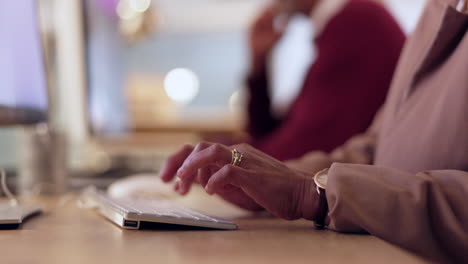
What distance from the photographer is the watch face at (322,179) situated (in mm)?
613

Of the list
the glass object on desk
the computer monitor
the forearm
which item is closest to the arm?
the computer monitor

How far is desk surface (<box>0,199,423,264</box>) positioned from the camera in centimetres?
44

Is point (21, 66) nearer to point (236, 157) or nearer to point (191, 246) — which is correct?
point (236, 157)

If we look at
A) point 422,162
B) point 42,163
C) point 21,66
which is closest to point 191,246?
point 422,162

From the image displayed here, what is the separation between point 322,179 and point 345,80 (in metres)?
1.13

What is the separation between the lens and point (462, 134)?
0.66 m

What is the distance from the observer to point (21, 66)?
3.58 ft

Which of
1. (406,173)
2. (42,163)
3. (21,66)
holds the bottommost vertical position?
(42,163)

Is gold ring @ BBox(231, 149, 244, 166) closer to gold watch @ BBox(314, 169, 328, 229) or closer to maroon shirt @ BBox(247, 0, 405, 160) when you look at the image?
gold watch @ BBox(314, 169, 328, 229)

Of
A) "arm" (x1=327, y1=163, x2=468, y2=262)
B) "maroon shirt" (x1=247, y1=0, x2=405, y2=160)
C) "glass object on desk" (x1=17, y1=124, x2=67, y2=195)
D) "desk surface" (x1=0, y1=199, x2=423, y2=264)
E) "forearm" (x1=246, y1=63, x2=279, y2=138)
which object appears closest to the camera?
"desk surface" (x1=0, y1=199, x2=423, y2=264)

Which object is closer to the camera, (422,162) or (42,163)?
(422,162)

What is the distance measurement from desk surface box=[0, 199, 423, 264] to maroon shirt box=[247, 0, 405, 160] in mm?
1024

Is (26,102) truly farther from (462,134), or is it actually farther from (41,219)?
(462,134)

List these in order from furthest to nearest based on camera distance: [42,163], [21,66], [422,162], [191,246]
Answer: [42,163]
[21,66]
[422,162]
[191,246]
